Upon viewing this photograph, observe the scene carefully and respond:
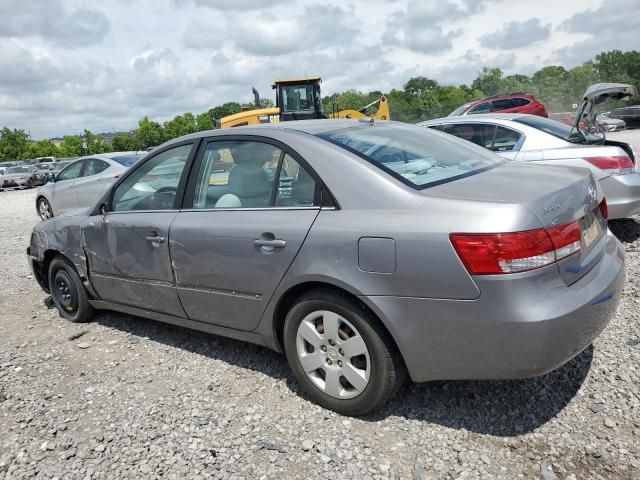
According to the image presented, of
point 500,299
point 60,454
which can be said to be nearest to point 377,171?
point 500,299

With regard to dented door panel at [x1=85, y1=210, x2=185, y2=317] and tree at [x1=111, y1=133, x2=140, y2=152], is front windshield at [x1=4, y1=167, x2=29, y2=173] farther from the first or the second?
tree at [x1=111, y1=133, x2=140, y2=152]

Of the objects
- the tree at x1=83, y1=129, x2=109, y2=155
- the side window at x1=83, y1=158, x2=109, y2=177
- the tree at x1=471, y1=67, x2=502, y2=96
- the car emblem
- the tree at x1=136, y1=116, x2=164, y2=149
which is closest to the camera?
the car emblem

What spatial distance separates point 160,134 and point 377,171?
73.2m

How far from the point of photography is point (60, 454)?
9.20 feet

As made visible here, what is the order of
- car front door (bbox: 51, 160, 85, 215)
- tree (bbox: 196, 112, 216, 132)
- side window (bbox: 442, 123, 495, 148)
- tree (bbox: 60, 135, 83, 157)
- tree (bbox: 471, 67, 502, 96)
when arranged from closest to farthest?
side window (bbox: 442, 123, 495, 148) < car front door (bbox: 51, 160, 85, 215) < tree (bbox: 60, 135, 83, 157) < tree (bbox: 196, 112, 216, 132) < tree (bbox: 471, 67, 502, 96)

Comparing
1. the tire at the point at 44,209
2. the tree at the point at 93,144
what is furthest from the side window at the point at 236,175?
the tree at the point at 93,144

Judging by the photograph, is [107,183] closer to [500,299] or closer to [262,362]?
[262,362]

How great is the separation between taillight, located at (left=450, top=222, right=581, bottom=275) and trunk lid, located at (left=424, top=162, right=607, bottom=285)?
9cm

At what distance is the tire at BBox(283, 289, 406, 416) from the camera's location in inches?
105

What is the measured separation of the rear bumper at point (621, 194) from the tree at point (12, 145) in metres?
68.3

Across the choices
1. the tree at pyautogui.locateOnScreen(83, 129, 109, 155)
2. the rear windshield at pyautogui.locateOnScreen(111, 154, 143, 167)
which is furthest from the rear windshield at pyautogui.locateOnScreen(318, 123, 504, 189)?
the tree at pyautogui.locateOnScreen(83, 129, 109, 155)

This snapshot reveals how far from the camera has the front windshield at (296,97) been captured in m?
17.1

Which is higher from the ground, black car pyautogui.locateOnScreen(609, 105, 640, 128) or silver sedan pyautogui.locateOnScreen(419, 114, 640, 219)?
silver sedan pyautogui.locateOnScreen(419, 114, 640, 219)

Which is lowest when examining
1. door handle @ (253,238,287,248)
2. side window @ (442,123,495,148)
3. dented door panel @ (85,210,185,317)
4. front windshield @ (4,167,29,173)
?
front windshield @ (4,167,29,173)
